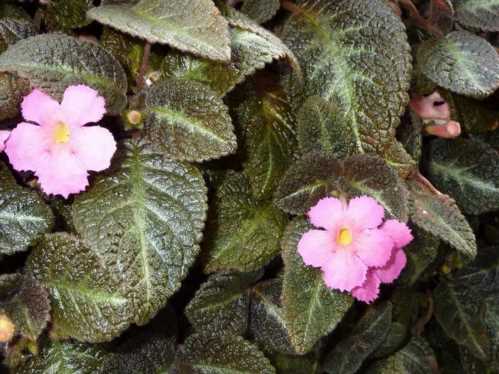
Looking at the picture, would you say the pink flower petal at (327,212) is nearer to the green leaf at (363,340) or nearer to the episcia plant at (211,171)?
the episcia plant at (211,171)

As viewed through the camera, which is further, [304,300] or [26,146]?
[304,300]

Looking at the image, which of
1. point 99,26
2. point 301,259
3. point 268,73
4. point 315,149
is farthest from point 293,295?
point 99,26

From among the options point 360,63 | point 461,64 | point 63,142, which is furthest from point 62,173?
point 461,64

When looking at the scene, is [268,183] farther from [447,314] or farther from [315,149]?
[447,314]

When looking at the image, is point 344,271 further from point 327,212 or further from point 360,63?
point 360,63

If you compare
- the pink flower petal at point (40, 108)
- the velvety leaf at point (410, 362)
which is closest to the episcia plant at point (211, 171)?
the pink flower petal at point (40, 108)

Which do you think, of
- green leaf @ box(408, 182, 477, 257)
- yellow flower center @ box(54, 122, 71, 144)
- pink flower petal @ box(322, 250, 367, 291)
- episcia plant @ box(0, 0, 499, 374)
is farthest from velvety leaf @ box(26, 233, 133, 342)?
green leaf @ box(408, 182, 477, 257)
